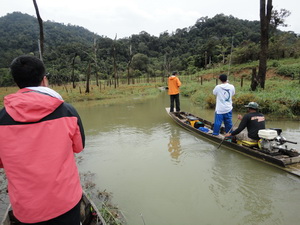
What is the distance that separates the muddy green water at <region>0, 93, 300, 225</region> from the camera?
3.35 m

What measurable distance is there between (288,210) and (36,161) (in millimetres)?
3663

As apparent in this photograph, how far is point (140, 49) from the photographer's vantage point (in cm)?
6550

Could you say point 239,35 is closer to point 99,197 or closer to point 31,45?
point 31,45

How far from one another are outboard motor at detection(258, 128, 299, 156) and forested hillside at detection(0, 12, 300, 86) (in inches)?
535

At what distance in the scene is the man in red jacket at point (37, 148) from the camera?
141 centimetres

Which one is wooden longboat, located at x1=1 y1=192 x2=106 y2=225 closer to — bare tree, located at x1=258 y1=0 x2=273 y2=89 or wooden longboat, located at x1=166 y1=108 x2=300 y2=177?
wooden longboat, located at x1=166 y1=108 x2=300 y2=177

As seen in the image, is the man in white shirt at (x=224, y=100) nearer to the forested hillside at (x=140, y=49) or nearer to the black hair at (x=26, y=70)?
the black hair at (x=26, y=70)

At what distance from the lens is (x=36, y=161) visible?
4.79 feet

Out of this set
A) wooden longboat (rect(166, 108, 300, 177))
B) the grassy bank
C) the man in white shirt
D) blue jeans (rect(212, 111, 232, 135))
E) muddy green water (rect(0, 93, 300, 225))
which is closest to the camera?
muddy green water (rect(0, 93, 300, 225))

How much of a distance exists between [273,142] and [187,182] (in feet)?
6.88

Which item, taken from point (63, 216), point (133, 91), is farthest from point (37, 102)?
point (133, 91)

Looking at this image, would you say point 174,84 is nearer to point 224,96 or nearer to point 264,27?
point 224,96

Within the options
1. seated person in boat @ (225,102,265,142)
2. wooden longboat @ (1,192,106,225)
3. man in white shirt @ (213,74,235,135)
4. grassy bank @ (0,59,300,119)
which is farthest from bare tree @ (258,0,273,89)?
wooden longboat @ (1,192,106,225)

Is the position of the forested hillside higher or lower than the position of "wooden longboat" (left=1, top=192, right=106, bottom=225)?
higher
